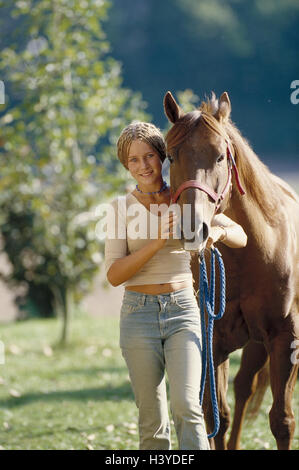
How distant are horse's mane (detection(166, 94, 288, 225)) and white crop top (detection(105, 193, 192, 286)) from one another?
32 centimetres

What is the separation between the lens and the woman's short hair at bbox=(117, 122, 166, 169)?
2.52m

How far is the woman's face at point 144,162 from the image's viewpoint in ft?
8.20

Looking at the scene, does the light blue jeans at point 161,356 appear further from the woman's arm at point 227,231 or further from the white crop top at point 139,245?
the woman's arm at point 227,231

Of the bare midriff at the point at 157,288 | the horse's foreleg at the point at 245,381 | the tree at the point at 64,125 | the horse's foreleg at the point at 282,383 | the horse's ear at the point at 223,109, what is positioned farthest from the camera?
the tree at the point at 64,125

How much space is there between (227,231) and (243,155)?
1.42 feet

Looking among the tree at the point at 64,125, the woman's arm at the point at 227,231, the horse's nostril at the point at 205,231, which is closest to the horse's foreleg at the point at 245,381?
the woman's arm at the point at 227,231

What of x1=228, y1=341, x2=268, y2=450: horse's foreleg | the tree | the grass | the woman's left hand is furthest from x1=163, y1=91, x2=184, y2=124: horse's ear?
the tree

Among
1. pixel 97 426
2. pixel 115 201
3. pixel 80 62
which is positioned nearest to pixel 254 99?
pixel 80 62

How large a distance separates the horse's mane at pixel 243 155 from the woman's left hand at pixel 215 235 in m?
0.38

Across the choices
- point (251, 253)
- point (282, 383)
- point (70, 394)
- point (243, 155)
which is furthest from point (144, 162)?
point (70, 394)

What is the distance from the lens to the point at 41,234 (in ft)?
23.9

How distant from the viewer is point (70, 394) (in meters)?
5.39

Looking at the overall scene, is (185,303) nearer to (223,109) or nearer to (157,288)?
(157,288)

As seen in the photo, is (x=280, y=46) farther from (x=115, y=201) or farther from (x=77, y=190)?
(x=115, y=201)
